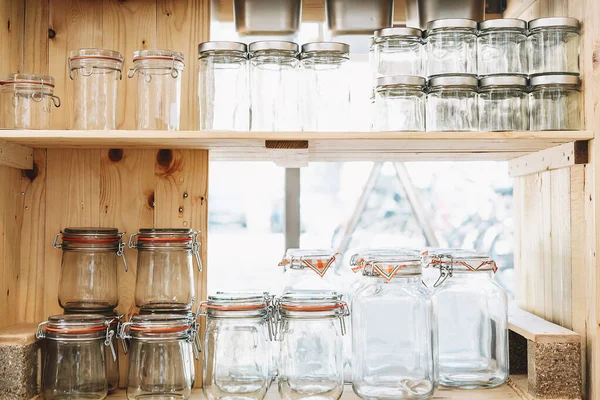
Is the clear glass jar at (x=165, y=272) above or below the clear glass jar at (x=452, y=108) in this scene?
below

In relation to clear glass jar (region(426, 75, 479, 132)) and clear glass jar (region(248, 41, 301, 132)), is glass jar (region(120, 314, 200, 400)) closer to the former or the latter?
clear glass jar (region(248, 41, 301, 132))

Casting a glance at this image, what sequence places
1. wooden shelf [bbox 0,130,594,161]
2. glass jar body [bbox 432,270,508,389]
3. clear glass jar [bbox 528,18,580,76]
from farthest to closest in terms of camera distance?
glass jar body [bbox 432,270,508,389] < clear glass jar [bbox 528,18,580,76] < wooden shelf [bbox 0,130,594,161]

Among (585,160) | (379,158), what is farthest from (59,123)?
(585,160)

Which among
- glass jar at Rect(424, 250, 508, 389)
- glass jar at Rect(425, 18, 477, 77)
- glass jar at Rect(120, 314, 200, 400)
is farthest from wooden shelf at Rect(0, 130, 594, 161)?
glass jar at Rect(120, 314, 200, 400)

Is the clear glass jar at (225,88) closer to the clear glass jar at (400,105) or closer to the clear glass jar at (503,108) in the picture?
the clear glass jar at (400,105)

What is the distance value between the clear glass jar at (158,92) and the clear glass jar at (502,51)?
642 millimetres

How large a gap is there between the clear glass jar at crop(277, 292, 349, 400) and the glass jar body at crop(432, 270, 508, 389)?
0.27 metres

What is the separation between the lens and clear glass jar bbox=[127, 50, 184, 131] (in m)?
1.35

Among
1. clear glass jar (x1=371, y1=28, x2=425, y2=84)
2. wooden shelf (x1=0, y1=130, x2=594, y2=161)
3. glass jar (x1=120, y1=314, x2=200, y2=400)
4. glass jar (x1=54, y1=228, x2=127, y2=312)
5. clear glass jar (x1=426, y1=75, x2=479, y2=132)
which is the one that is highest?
clear glass jar (x1=371, y1=28, x2=425, y2=84)

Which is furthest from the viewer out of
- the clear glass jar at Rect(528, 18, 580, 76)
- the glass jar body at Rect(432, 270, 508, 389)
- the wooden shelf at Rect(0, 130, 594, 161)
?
the glass jar body at Rect(432, 270, 508, 389)

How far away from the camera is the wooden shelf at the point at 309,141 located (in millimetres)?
1256

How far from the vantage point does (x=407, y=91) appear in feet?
4.37

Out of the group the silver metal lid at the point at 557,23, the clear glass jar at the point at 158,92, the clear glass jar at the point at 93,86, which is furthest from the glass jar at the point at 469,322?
the clear glass jar at the point at 93,86

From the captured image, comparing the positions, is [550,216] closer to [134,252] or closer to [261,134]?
[261,134]
